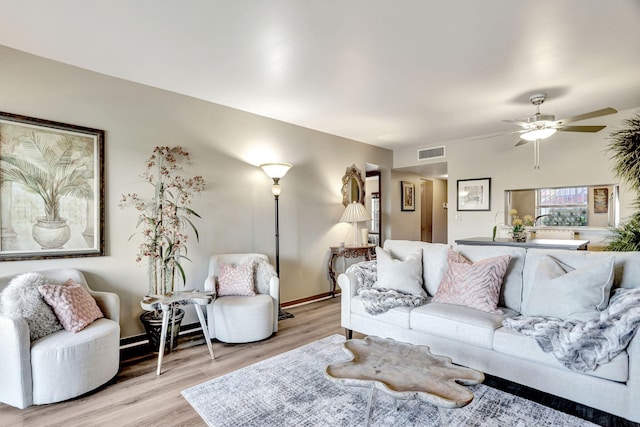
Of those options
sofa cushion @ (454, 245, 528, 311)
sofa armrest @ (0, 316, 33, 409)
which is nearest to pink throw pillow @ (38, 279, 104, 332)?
sofa armrest @ (0, 316, 33, 409)

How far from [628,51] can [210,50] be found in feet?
11.4

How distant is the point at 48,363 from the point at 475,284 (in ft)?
10.5

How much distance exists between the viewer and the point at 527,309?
2482 millimetres

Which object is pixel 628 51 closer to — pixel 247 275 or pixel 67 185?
pixel 247 275

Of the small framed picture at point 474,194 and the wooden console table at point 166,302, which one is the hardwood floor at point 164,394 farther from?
the small framed picture at point 474,194

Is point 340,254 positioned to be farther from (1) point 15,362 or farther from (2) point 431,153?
(1) point 15,362

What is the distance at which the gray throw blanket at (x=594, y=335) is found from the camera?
5.86 ft

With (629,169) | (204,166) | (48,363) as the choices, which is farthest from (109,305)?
(629,169)

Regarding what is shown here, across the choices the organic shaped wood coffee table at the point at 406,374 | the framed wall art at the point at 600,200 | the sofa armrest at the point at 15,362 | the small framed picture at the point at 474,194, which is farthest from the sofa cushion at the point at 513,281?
the framed wall art at the point at 600,200

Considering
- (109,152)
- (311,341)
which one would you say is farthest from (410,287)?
(109,152)

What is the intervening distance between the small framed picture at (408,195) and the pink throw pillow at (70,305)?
5.64 metres

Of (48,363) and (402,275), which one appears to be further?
(402,275)

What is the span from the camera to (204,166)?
373 centimetres

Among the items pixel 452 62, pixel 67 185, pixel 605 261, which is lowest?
pixel 605 261
